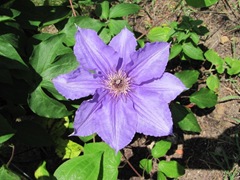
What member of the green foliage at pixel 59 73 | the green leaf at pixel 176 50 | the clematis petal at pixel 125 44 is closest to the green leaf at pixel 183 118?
the green foliage at pixel 59 73

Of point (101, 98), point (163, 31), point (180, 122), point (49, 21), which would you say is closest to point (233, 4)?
point (163, 31)

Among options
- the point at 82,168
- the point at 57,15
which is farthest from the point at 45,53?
the point at 82,168

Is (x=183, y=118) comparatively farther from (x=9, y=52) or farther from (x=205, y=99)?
(x=9, y=52)

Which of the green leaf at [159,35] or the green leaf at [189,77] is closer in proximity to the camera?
the green leaf at [189,77]

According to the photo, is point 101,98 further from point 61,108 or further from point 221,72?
point 221,72

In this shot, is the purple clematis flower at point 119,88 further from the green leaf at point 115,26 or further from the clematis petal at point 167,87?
the green leaf at point 115,26

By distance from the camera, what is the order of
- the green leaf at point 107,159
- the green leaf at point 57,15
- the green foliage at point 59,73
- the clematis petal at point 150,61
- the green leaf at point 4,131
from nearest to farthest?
the clematis petal at point 150,61 < the green leaf at point 4,131 < the green foliage at point 59,73 < the green leaf at point 107,159 < the green leaf at point 57,15

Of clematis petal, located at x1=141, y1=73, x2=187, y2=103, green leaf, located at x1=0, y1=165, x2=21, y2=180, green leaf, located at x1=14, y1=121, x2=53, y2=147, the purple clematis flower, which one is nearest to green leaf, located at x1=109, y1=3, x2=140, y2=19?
the purple clematis flower
